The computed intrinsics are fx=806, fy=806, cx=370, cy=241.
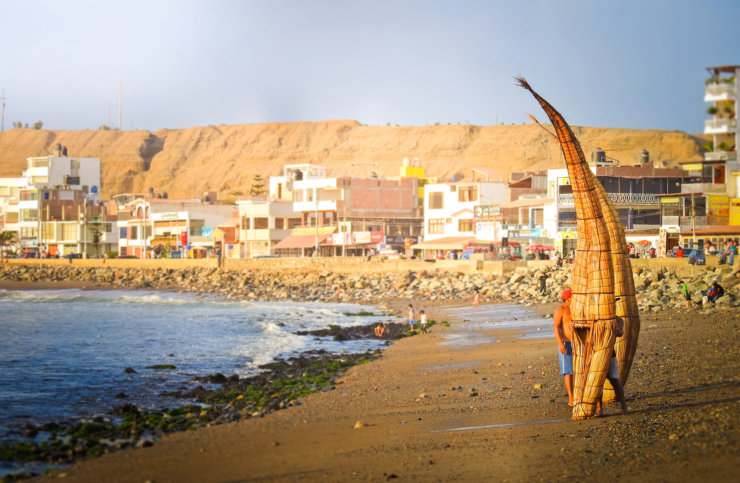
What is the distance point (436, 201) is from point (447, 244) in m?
6.87

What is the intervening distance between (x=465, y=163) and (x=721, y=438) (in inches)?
5230

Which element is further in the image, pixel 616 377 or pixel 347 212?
A: pixel 347 212

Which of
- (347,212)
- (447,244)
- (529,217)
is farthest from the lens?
(347,212)

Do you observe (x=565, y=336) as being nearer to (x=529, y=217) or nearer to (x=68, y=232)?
(x=529, y=217)

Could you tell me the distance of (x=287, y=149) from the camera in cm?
16662

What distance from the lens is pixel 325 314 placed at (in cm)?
3691

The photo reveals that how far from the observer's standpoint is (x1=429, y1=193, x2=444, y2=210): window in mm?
61750

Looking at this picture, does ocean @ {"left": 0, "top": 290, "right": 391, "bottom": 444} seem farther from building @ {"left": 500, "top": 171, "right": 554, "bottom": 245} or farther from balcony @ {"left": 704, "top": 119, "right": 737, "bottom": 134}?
balcony @ {"left": 704, "top": 119, "right": 737, "bottom": 134}

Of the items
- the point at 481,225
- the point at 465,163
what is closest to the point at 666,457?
the point at 481,225

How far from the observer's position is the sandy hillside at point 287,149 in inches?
5098

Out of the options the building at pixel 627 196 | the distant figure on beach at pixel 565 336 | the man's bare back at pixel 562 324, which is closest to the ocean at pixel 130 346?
the distant figure on beach at pixel 565 336

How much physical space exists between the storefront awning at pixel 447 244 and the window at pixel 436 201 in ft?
11.6

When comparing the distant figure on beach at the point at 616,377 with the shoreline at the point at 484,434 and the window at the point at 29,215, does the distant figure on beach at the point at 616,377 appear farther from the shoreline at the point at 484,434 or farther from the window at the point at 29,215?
the window at the point at 29,215

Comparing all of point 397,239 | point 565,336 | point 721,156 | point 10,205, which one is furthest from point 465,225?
point 10,205
